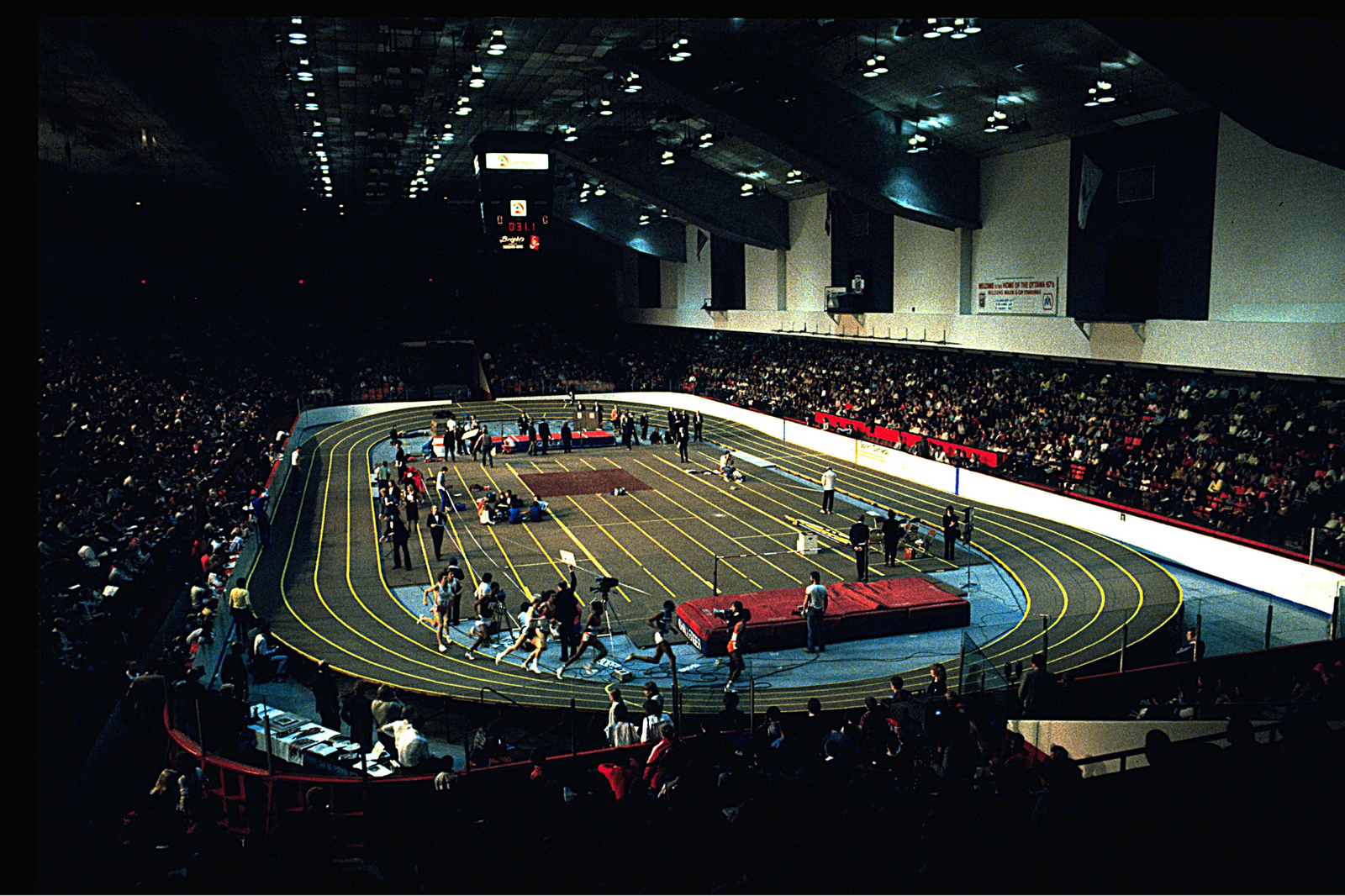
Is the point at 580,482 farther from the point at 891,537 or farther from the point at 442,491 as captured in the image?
the point at 891,537

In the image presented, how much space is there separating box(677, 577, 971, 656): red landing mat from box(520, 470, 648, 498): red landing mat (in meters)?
13.3

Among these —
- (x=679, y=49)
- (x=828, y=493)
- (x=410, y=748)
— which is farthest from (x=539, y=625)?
(x=679, y=49)

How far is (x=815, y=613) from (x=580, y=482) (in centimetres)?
1711

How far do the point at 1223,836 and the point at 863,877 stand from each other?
2339 millimetres

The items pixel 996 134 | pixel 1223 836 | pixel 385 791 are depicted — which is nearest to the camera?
pixel 1223 836

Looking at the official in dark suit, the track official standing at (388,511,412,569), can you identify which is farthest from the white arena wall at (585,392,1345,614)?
the track official standing at (388,511,412,569)

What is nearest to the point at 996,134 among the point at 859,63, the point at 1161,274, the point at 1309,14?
the point at 1161,274

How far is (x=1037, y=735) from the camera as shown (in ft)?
38.2

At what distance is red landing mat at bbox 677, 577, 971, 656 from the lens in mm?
17219

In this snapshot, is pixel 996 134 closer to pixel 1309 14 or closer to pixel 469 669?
pixel 469 669

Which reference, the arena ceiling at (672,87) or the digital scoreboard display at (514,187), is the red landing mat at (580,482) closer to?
the digital scoreboard display at (514,187)

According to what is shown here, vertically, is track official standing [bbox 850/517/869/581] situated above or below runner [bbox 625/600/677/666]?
above

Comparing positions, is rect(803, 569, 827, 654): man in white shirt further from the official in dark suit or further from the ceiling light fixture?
the ceiling light fixture

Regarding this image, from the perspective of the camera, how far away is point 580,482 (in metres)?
33.0
